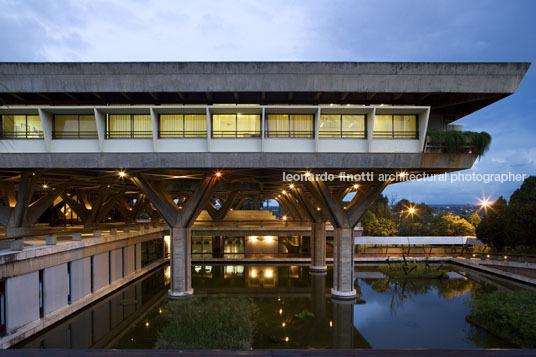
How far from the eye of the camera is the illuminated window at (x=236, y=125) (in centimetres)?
1811

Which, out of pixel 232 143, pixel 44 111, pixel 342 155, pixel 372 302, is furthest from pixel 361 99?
pixel 44 111

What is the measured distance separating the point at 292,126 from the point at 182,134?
6.35m

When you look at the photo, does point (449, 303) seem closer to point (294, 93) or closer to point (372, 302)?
point (372, 302)

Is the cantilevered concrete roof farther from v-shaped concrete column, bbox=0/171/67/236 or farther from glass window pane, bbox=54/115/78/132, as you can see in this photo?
v-shaped concrete column, bbox=0/171/67/236

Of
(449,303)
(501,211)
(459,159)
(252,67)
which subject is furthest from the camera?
(501,211)

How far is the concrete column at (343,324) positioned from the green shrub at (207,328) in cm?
466

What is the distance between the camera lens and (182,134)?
18.1m

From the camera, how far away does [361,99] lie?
1928 cm

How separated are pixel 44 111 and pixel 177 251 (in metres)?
11.1

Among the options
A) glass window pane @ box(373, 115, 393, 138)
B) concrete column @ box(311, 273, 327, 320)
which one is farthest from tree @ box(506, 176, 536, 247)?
glass window pane @ box(373, 115, 393, 138)

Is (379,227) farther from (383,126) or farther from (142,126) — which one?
(142,126)

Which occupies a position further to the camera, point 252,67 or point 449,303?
point 449,303

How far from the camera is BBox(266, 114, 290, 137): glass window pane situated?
1822cm

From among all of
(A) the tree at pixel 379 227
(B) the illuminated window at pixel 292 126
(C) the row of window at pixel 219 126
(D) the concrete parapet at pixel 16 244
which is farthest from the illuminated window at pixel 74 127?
(A) the tree at pixel 379 227
